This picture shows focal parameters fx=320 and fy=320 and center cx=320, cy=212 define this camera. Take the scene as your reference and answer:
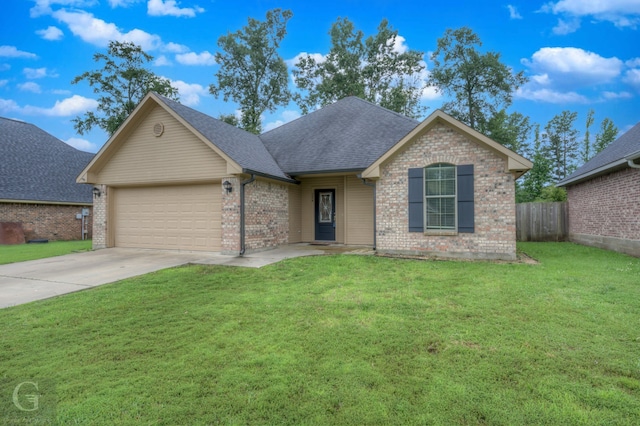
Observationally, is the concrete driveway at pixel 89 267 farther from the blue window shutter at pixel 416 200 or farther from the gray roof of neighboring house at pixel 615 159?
the gray roof of neighboring house at pixel 615 159

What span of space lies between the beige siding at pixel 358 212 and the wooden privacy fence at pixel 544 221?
7745mm

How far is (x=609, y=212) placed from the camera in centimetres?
1074

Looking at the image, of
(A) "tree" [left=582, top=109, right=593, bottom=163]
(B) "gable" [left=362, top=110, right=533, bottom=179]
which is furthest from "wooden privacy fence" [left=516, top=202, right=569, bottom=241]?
(A) "tree" [left=582, top=109, right=593, bottom=163]

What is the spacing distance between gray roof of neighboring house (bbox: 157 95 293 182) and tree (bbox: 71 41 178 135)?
15138 millimetres

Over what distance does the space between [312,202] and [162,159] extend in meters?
5.56

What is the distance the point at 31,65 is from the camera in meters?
21.4

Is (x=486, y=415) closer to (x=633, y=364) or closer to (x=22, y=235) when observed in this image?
(x=633, y=364)

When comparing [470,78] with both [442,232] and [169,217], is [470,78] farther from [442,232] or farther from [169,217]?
[169,217]

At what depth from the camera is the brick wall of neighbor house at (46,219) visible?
16.4 metres

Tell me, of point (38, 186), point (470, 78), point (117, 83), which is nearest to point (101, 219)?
point (38, 186)

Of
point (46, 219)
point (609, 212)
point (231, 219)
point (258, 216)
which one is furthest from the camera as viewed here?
point (46, 219)

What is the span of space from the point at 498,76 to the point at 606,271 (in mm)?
20374

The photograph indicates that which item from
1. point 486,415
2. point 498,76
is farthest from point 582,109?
point 486,415

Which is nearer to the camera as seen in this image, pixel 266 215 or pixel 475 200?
pixel 475 200
